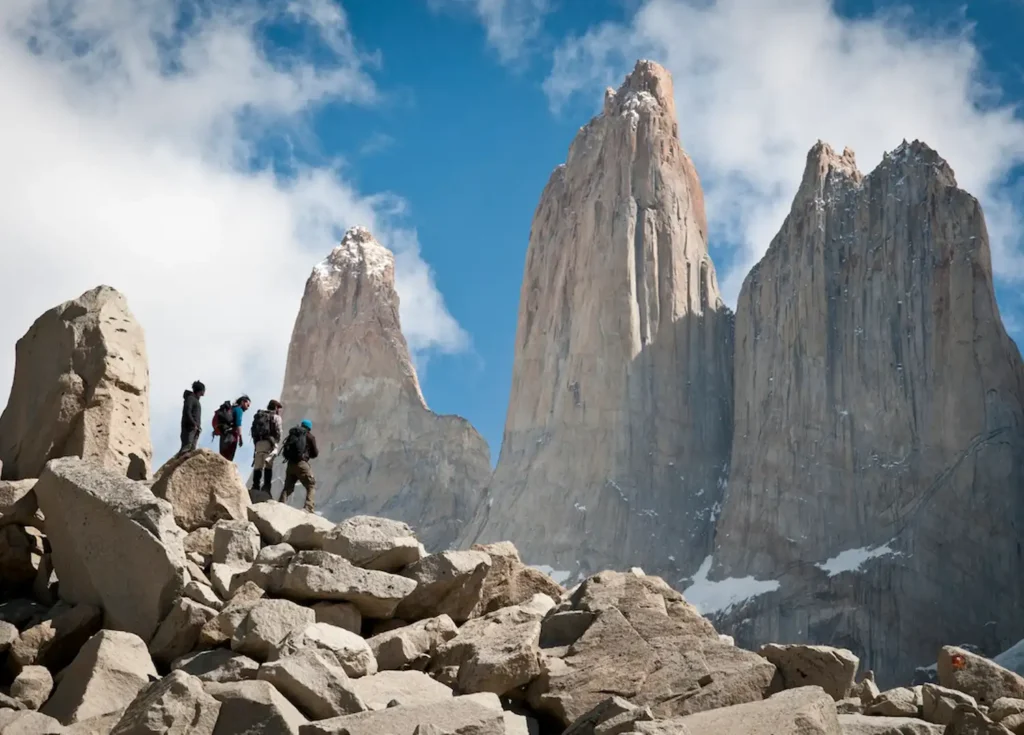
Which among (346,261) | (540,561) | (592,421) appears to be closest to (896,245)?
(592,421)

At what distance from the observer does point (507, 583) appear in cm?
1641

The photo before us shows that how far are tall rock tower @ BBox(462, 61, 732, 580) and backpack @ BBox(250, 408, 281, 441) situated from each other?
193 feet

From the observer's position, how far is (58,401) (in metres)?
18.3

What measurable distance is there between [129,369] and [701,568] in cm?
6313

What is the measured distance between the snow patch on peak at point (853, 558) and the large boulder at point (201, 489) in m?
57.4

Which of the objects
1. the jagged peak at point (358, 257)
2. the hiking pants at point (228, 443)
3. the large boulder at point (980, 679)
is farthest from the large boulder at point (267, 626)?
the jagged peak at point (358, 257)

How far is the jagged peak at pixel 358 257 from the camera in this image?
106625 millimetres

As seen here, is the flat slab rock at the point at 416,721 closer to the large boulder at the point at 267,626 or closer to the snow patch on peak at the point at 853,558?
the large boulder at the point at 267,626

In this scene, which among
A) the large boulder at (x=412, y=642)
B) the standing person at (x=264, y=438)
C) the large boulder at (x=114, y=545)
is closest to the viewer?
the large boulder at (x=412, y=642)

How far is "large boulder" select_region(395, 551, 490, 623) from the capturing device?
14945 mm

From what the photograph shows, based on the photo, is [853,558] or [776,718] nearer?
[776,718]

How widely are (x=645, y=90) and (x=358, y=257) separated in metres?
28.2

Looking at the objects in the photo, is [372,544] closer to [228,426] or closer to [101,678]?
[101,678]

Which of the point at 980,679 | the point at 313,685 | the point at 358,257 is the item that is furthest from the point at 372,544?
the point at 358,257
